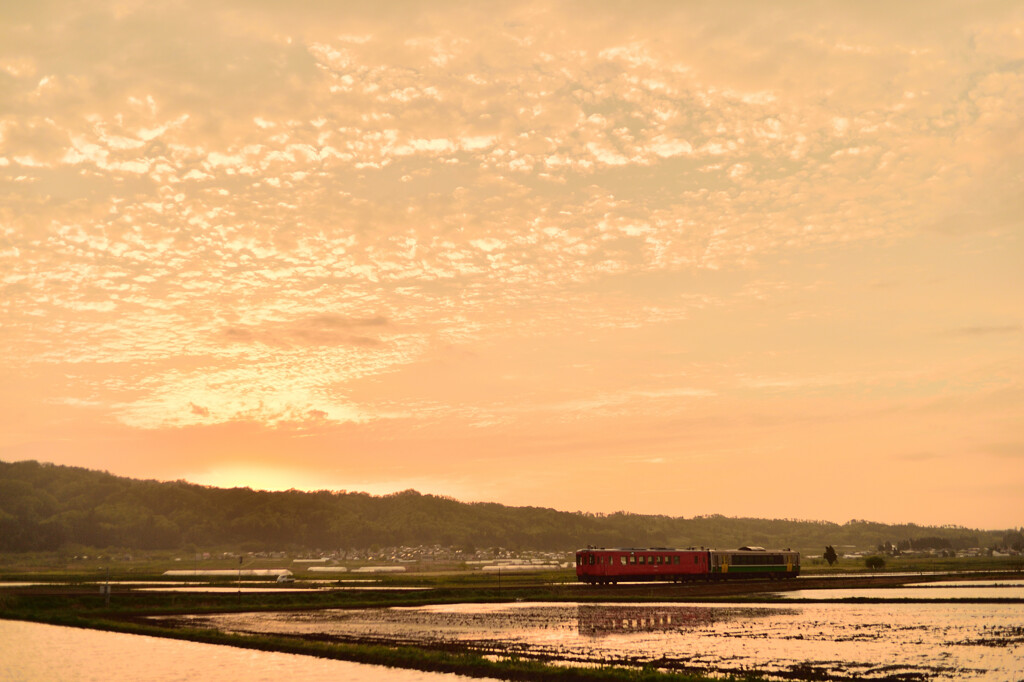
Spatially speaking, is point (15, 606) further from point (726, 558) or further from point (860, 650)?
point (726, 558)

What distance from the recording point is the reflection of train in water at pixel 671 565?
83500mm

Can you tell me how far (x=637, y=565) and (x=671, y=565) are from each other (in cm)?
455

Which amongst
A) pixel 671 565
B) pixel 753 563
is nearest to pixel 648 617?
pixel 671 565

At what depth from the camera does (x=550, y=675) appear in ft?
86.5

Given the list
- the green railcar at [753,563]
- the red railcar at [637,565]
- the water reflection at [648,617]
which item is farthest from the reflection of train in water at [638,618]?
the green railcar at [753,563]

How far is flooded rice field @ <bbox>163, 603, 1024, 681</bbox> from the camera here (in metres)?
28.2

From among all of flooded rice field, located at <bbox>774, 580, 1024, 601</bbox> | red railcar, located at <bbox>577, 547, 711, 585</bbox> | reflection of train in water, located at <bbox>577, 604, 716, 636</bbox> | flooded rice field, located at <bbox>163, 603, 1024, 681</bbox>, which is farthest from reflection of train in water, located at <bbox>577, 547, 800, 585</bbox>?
reflection of train in water, located at <bbox>577, 604, 716, 636</bbox>

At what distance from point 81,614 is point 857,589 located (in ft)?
215

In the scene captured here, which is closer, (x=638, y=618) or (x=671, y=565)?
(x=638, y=618)

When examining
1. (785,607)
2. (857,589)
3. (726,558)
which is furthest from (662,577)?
(785,607)

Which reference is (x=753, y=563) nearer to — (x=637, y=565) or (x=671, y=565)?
(x=671, y=565)

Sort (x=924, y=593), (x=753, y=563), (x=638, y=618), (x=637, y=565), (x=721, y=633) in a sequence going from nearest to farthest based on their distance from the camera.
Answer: (x=721, y=633), (x=638, y=618), (x=924, y=593), (x=637, y=565), (x=753, y=563)

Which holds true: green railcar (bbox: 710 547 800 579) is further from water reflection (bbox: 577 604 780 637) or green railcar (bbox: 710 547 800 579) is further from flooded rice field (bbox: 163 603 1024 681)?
water reflection (bbox: 577 604 780 637)

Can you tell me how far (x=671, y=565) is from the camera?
8644cm
